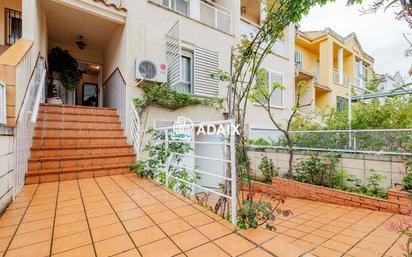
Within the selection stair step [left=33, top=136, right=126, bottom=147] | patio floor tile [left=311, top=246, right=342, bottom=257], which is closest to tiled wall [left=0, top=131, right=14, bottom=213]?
stair step [left=33, top=136, right=126, bottom=147]

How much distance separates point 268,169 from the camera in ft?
17.8

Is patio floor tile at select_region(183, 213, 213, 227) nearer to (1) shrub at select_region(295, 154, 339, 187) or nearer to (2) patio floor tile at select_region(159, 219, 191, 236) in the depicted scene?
(2) patio floor tile at select_region(159, 219, 191, 236)

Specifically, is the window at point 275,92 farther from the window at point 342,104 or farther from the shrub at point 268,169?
the shrub at point 268,169

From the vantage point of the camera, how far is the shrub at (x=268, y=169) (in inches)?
211

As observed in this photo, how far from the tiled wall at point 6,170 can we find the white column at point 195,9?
590cm

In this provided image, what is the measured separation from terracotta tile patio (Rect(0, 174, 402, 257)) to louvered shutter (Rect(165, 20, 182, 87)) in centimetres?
295

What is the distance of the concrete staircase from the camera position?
11.9 ft

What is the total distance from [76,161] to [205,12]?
6.00 metres

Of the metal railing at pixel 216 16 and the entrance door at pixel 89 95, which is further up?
the metal railing at pixel 216 16

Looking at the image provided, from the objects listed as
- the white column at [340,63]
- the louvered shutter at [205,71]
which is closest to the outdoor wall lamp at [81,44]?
the louvered shutter at [205,71]

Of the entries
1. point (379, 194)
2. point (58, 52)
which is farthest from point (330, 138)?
point (58, 52)

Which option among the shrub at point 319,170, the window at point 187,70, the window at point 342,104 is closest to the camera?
the shrub at point 319,170

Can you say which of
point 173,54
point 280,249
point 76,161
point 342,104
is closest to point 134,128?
point 76,161

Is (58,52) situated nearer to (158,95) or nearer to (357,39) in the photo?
(158,95)
